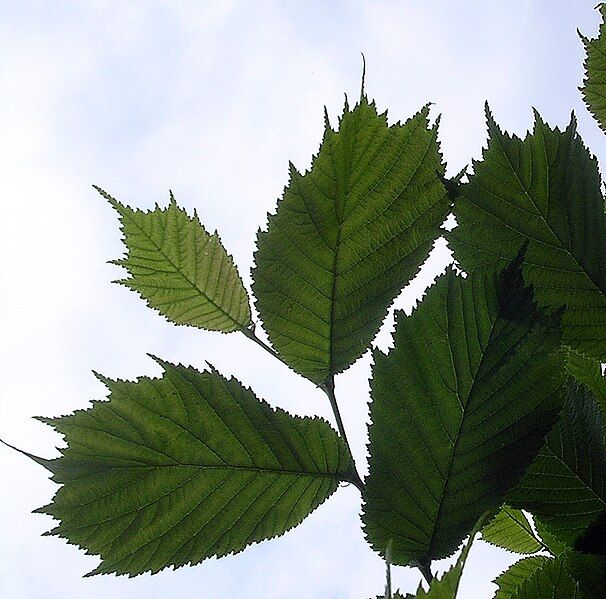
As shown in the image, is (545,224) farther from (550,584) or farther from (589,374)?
(550,584)

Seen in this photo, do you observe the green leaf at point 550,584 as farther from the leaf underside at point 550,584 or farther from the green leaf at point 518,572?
the green leaf at point 518,572

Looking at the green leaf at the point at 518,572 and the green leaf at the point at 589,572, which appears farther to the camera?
the green leaf at the point at 518,572

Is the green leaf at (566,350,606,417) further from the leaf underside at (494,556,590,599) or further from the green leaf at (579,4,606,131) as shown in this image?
the green leaf at (579,4,606,131)

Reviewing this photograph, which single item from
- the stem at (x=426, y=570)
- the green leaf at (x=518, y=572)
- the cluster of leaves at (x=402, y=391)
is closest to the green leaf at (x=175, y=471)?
the cluster of leaves at (x=402, y=391)

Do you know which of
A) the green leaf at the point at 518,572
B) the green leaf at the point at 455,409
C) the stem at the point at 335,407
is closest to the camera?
the green leaf at the point at 455,409

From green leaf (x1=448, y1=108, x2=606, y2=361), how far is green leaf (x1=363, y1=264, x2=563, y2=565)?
12 cm

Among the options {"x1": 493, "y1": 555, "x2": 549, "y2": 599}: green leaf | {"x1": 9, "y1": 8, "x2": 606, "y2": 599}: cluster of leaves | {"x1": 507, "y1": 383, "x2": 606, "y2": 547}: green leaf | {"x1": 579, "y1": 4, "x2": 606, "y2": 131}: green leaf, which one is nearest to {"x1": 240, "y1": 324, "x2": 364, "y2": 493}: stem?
{"x1": 9, "y1": 8, "x2": 606, "y2": 599}: cluster of leaves

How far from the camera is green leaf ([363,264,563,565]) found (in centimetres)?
69

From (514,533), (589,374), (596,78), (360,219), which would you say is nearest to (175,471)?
(360,219)

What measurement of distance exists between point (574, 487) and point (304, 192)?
389mm

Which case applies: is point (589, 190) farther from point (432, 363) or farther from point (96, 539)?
point (96, 539)

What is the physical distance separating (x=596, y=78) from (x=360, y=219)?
47cm

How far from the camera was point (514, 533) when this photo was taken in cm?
108

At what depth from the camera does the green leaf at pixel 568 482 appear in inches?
29.8
